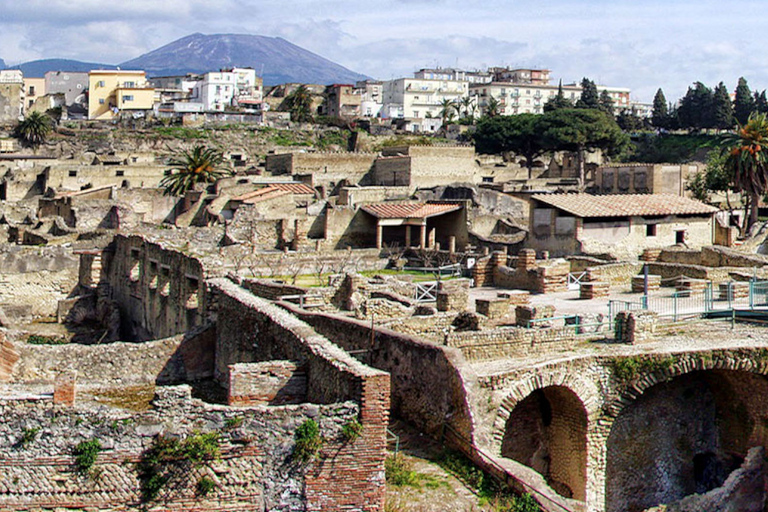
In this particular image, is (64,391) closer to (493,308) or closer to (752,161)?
(493,308)

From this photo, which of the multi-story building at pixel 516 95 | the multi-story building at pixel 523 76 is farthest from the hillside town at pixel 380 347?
the multi-story building at pixel 523 76

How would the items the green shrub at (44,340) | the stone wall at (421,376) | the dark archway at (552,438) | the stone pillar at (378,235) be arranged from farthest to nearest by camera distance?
the stone pillar at (378,235) → the green shrub at (44,340) → the dark archway at (552,438) → the stone wall at (421,376)

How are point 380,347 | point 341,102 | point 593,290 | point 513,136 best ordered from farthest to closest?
point 341,102
point 513,136
point 593,290
point 380,347


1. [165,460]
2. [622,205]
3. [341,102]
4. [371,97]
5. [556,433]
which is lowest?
[556,433]

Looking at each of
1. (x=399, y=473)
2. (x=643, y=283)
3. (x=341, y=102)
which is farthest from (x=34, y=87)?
(x=399, y=473)

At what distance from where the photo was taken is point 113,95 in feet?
349

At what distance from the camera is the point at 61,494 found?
11375mm

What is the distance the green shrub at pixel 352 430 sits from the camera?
11969 millimetres

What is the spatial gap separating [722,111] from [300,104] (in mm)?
43146

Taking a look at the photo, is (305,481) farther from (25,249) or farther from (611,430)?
(25,249)

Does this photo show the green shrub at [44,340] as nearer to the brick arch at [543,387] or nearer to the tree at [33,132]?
the brick arch at [543,387]

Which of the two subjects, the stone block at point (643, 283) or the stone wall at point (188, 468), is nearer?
the stone wall at point (188, 468)

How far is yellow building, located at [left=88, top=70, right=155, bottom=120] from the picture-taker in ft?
344

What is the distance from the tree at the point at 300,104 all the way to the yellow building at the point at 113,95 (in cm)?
1448
